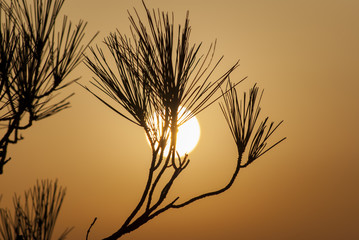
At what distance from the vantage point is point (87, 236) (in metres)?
1.50

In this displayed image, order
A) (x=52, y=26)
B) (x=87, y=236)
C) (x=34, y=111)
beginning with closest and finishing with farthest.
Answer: (x=87, y=236) < (x=52, y=26) < (x=34, y=111)

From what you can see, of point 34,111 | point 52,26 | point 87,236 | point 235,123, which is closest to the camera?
point 87,236

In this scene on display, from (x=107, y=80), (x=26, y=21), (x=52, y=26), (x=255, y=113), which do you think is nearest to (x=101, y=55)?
(x=107, y=80)

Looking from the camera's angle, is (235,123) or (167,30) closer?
(167,30)

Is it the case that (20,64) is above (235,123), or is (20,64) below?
above

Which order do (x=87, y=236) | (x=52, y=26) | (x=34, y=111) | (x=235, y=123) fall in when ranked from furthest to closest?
(x=235, y=123) < (x=34, y=111) < (x=52, y=26) < (x=87, y=236)

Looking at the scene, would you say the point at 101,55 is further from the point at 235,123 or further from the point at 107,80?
the point at 235,123

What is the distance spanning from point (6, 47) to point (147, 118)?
595 mm

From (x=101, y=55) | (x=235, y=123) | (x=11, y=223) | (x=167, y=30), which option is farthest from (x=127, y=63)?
(x=11, y=223)

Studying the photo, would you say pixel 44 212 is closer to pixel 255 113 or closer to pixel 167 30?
pixel 167 30

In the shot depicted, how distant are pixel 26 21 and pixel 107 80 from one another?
39cm

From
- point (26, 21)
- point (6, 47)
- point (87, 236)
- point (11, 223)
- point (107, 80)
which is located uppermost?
point (26, 21)

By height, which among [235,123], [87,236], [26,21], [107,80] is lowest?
[87,236]

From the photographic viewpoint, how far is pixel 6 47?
5.01ft
